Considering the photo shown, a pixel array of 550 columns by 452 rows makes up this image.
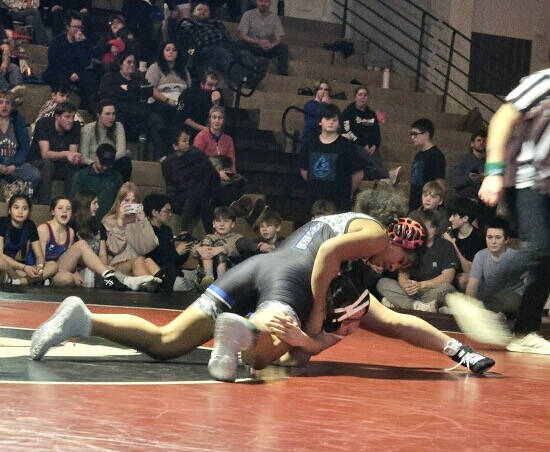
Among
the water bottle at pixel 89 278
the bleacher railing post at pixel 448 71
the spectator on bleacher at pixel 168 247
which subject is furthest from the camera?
the bleacher railing post at pixel 448 71

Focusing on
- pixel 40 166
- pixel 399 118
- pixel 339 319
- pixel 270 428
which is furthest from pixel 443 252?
pixel 270 428

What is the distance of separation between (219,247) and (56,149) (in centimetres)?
180

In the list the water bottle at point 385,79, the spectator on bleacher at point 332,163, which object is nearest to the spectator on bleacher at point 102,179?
the spectator on bleacher at point 332,163

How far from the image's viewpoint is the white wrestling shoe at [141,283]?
9719mm

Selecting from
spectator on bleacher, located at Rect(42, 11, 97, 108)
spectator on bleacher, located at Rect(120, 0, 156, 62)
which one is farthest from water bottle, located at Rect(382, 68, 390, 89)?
spectator on bleacher, located at Rect(42, 11, 97, 108)

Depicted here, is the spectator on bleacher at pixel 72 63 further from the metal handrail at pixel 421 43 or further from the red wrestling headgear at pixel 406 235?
the red wrestling headgear at pixel 406 235

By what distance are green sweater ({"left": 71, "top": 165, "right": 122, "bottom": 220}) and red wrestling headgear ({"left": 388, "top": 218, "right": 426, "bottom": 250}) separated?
6.26 meters

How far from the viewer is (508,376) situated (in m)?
4.91

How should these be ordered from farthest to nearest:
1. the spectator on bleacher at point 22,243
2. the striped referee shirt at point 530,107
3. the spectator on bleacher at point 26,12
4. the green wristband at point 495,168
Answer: the spectator on bleacher at point 26,12 → the spectator on bleacher at point 22,243 → the striped referee shirt at point 530,107 → the green wristband at point 495,168

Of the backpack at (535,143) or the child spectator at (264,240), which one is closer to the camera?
the backpack at (535,143)

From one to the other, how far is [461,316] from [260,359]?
118 cm

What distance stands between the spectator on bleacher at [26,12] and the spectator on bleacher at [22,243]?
385 centimetres

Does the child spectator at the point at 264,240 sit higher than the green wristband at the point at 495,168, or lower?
lower

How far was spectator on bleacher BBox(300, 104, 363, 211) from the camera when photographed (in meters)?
11.3
